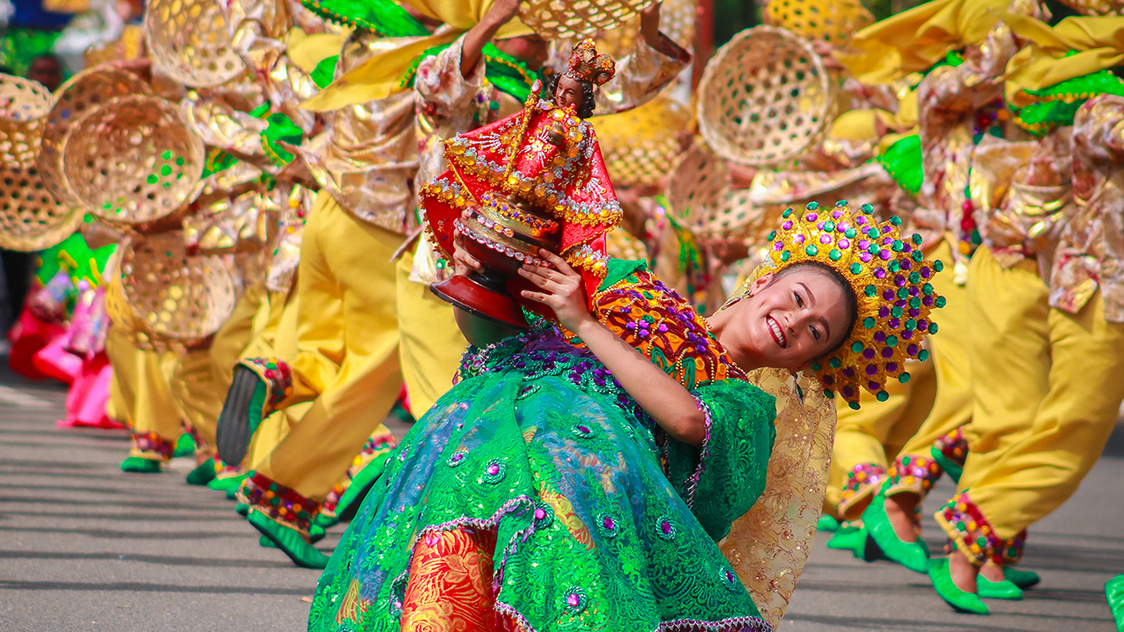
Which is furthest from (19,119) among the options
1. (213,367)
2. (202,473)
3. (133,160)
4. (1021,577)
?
(1021,577)

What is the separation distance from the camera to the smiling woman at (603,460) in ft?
6.06

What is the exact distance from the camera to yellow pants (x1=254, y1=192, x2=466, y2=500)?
3971 mm

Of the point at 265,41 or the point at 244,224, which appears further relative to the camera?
the point at 244,224

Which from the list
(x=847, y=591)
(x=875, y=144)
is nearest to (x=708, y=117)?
(x=875, y=144)

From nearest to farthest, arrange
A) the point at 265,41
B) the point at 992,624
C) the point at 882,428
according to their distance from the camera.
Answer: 1. the point at 992,624
2. the point at 265,41
3. the point at 882,428

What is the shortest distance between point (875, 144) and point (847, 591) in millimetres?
2450

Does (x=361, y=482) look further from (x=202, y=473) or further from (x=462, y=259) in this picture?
(x=462, y=259)

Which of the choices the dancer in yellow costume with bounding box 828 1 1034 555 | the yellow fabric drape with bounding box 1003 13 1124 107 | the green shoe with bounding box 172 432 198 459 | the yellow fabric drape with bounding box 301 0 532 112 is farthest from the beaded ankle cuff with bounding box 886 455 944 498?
the green shoe with bounding box 172 432 198 459

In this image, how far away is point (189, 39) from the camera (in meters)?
5.34

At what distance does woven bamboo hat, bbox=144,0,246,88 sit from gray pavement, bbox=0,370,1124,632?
6.30 feet

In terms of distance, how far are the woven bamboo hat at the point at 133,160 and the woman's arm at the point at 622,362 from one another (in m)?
3.73

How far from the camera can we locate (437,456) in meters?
2.01

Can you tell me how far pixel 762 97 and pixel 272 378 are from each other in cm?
301

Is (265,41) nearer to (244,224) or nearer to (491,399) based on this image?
(244,224)
